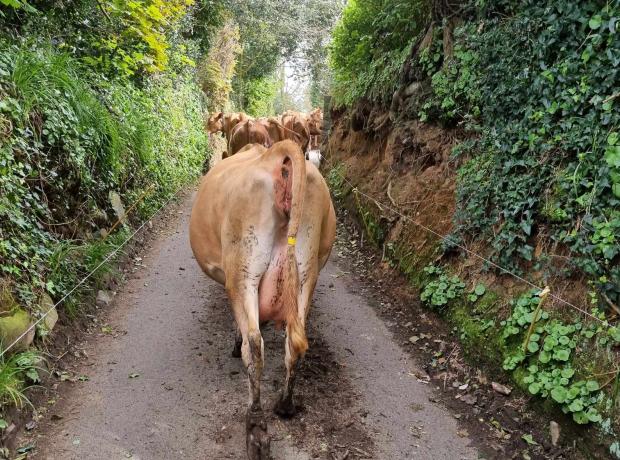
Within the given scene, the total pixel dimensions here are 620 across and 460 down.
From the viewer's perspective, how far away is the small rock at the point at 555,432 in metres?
3.02

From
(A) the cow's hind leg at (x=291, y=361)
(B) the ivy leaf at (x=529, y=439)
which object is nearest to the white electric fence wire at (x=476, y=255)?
(B) the ivy leaf at (x=529, y=439)

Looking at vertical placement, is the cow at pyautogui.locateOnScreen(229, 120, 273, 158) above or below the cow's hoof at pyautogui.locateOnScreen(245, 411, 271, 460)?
above

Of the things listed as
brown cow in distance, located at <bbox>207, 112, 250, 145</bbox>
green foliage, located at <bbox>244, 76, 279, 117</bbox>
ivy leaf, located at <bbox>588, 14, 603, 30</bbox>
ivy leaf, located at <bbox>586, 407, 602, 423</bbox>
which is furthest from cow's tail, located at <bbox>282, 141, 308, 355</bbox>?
green foliage, located at <bbox>244, 76, 279, 117</bbox>

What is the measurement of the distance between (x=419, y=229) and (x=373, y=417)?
2694 mm

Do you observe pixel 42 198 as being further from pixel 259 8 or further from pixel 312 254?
pixel 259 8

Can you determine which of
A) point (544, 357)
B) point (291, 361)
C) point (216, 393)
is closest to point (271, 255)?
point (291, 361)

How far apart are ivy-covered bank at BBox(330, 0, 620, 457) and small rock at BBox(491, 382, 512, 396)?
5.0 inches

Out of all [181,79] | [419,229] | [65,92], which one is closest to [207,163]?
[181,79]

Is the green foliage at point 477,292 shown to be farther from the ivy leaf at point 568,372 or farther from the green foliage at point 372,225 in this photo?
the green foliage at point 372,225

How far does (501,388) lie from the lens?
3521 millimetres

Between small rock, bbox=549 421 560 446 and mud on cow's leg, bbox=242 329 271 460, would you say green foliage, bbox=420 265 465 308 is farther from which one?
mud on cow's leg, bbox=242 329 271 460

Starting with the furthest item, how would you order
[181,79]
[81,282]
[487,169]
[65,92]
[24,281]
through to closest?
1. [181,79]
2. [65,92]
3. [487,169]
4. [81,282]
5. [24,281]

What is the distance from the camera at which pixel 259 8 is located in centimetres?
2291

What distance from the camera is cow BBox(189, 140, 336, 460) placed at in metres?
2.91
